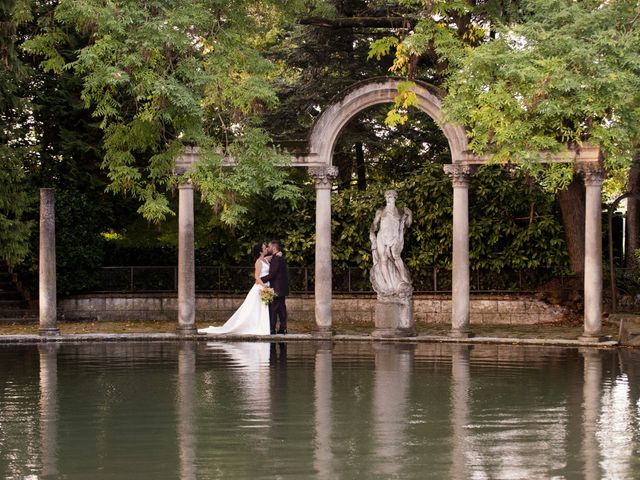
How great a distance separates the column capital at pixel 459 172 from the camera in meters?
23.0

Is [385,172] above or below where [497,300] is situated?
above

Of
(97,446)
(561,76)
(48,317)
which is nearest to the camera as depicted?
(97,446)

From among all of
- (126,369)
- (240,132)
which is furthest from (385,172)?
(126,369)

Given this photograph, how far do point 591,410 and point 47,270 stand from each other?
43.5 ft

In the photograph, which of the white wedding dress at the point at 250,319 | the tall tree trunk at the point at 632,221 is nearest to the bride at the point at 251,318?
the white wedding dress at the point at 250,319

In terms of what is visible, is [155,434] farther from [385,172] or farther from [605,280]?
[385,172]

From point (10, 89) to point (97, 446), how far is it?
16000 millimetres

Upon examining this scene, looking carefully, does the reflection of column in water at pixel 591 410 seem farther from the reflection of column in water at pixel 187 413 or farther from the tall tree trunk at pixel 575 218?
the tall tree trunk at pixel 575 218

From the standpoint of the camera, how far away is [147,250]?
95.2 feet

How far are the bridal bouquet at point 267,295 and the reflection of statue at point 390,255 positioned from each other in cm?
210

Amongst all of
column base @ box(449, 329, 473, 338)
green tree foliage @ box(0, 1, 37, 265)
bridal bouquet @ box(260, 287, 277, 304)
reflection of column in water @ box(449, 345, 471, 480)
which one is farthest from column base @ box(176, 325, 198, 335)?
reflection of column in water @ box(449, 345, 471, 480)

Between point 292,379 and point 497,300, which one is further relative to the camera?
point 497,300

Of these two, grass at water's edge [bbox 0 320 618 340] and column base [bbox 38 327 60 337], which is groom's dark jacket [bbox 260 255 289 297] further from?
column base [bbox 38 327 60 337]

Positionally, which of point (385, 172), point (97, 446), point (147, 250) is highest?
point (385, 172)
